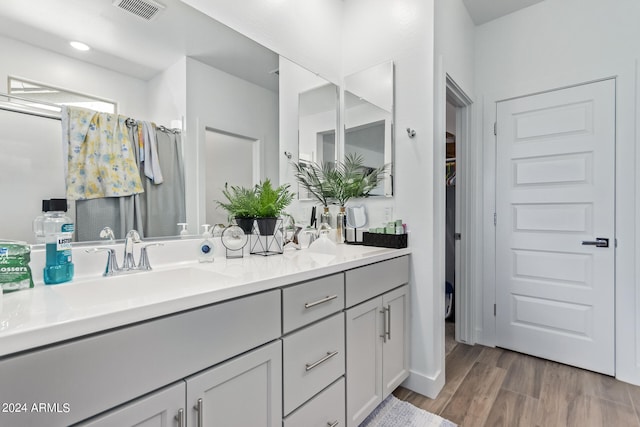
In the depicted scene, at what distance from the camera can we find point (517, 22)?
8.07 feet

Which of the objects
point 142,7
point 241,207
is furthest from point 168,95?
point 241,207

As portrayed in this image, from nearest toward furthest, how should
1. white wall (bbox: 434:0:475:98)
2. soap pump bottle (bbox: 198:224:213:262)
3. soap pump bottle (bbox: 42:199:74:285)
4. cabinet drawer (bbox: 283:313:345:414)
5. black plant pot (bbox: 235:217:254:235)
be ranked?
1. soap pump bottle (bbox: 42:199:74:285)
2. cabinet drawer (bbox: 283:313:345:414)
3. soap pump bottle (bbox: 198:224:213:262)
4. black plant pot (bbox: 235:217:254:235)
5. white wall (bbox: 434:0:475:98)

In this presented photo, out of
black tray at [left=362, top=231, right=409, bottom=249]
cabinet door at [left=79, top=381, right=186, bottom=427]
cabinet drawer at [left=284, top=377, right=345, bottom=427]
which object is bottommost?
cabinet drawer at [left=284, top=377, right=345, bottom=427]

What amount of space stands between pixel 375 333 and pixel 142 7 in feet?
5.97

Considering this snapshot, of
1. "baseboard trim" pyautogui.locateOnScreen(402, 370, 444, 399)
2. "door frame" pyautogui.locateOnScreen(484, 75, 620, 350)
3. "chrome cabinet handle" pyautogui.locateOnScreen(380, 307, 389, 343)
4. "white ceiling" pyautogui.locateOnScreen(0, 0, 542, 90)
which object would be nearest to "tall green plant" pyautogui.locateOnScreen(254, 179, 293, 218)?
"white ceiling" pyautogui.locateOnScreen(0, 0, 542, 90)

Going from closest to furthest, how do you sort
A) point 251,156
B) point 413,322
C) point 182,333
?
point 182,333
point 251,156
point 413,322

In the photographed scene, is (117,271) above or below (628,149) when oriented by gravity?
below

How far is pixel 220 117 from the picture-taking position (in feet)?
5.19

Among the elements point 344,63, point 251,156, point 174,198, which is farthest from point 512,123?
point 174,198

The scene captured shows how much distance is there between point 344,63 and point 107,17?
5.31ft

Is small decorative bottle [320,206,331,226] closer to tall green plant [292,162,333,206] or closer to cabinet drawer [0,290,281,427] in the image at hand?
tall green plant [292,162,333,206]

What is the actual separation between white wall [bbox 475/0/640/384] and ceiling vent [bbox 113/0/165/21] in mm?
2477

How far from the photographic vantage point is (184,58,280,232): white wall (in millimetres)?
1445

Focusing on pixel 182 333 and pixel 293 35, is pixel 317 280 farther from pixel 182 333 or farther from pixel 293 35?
pixel 293 35
